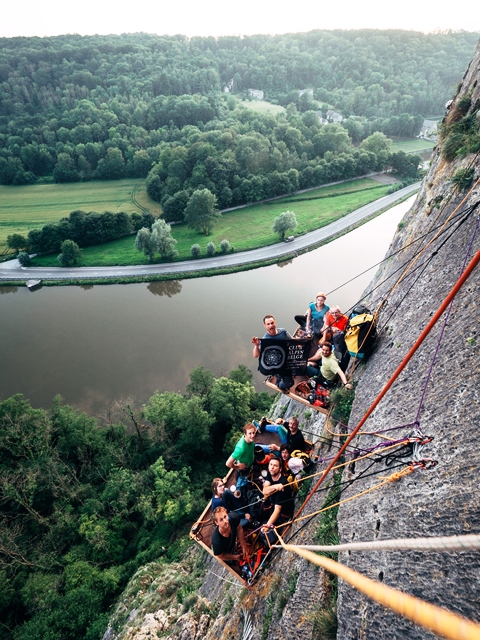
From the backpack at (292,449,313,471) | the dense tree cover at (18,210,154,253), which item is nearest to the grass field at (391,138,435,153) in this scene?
the dense tree cover at (18,210,154,253)

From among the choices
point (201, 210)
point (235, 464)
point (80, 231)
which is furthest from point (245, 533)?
point (80, 231)

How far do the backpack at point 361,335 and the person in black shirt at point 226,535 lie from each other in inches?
167

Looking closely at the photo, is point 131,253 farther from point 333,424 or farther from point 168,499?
point 333,424

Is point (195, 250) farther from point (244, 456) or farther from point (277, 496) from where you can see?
point (277, 496)

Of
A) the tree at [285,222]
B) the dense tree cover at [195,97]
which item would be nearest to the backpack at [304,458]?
the tree at [285,222]

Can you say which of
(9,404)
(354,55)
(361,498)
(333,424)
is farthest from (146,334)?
(354,55)

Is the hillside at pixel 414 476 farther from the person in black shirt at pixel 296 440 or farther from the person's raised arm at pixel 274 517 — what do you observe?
the person in black shirt at pixel 296 440

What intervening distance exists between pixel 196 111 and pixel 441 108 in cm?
8339

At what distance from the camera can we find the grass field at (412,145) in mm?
83375

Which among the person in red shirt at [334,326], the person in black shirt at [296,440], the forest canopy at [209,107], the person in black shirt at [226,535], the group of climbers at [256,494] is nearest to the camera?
the person in black shirt at [226,535]

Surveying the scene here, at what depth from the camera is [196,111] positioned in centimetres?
8406

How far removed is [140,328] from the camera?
3366 centimetres

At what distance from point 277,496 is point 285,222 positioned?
4246 centimetres

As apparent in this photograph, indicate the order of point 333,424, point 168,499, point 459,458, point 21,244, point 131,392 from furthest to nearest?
point 21,244
point 131,392
point 168,499
point 333,424
point 459,458
